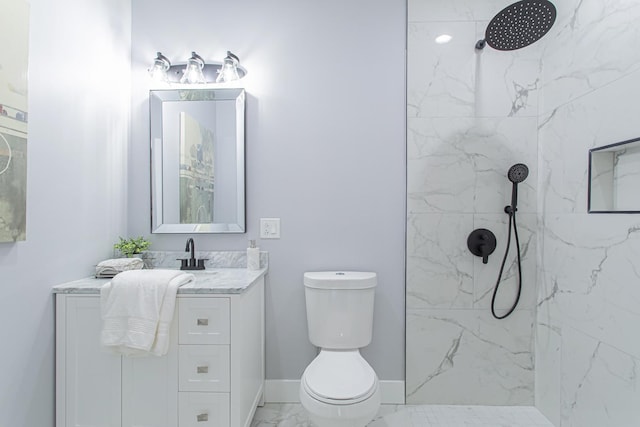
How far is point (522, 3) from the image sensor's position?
55.1 inches

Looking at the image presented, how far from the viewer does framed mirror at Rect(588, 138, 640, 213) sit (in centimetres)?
135

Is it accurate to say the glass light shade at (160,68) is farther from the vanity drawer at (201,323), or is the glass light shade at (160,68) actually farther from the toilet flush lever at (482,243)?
the toilet flush lever at (482,243)

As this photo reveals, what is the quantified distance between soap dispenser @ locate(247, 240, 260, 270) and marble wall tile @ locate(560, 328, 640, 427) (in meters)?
1.63

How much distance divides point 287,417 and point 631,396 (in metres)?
1.54

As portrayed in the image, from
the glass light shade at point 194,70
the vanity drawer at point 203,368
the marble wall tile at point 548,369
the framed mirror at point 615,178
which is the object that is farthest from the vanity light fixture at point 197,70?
the marble wall tile at point 548,369


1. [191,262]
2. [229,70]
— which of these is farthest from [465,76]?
[191,262]

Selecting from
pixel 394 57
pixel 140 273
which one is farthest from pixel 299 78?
pixel 140 273

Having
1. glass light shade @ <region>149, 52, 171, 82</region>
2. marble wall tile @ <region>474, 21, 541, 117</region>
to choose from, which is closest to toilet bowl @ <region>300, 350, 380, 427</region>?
marble wall tile @ <region>474, 21, 541, 117</region>

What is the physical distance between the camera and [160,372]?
1420 mm

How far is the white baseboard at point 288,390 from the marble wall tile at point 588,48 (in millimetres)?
1787

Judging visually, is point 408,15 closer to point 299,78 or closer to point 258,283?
point 299,78

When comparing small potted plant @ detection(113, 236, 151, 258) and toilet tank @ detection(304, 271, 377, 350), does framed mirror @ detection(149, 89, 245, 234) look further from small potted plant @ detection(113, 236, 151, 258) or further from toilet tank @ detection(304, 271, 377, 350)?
toilet tank @ detection(304, 271, 377, 350)

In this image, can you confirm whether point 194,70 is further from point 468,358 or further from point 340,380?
point 468,358

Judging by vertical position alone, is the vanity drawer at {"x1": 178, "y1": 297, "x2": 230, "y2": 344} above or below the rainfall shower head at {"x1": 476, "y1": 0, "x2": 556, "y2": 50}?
below
